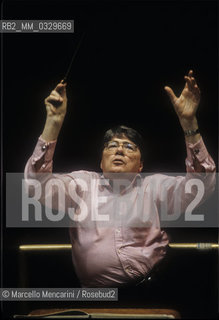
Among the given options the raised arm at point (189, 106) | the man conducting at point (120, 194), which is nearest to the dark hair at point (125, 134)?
the man conducting at point (120, 194)

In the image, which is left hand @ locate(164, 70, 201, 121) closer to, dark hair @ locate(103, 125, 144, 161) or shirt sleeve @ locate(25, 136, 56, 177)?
dark hair @ locate(103, 125, 144, 161)

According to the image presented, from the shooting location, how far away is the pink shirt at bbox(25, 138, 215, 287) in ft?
8.18

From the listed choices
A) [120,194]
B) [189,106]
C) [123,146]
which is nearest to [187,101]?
[189,106]

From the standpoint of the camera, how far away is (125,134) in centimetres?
262

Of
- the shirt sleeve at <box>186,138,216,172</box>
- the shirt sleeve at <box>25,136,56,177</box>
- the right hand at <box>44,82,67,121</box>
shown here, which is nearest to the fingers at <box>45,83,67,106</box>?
the right hand at <box>44,82,67,121</box>

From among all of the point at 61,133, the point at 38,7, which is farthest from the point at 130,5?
the point at 61,133

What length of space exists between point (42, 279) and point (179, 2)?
4.36ft

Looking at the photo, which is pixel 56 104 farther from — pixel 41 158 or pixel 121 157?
pixel 121 157

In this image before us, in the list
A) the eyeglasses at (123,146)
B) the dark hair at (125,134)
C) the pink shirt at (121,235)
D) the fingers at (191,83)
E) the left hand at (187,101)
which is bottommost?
the pink shirt at (121,235)

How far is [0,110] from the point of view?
108 inches

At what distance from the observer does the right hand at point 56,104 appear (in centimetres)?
253

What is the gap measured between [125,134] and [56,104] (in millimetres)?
318

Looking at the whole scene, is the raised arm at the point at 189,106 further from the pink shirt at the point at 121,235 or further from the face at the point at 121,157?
the face at the point at 121,157

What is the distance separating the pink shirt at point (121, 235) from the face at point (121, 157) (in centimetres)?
7
